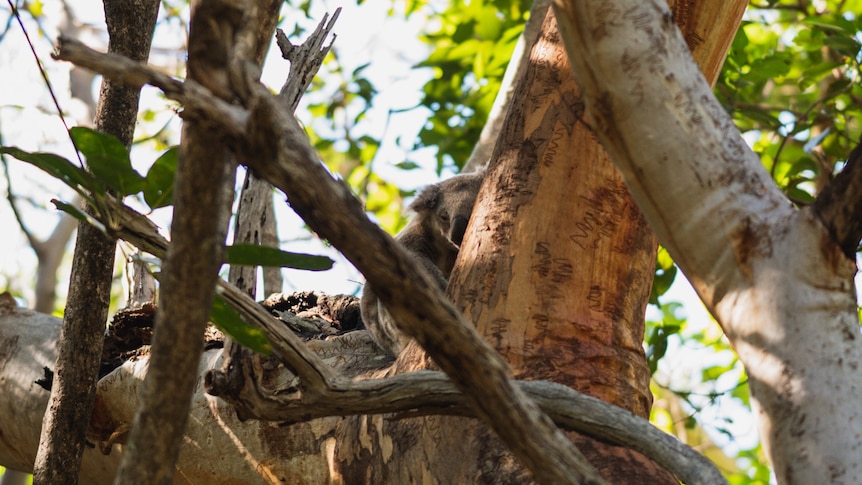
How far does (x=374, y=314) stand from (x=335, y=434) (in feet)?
3.62

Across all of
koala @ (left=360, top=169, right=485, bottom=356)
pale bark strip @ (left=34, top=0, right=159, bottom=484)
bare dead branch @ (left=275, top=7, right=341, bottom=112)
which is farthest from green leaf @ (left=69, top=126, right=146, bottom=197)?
koala @ (left=360, top=169, right=485, bottom=356)

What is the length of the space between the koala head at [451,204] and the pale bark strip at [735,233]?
2.39 m

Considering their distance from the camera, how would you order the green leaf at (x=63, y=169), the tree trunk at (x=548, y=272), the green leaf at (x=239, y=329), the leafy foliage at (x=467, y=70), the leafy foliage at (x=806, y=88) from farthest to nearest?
the leafy foliage at (x=467, y=70) < the leafy foliage at (x=806, y=88) < the tree trunk at (x=548, y=272) < the green leaf at (x=239, y=329) < the green leaf at (x=63, y=169)

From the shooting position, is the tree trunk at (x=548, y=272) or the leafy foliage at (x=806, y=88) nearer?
the tree trunk at (x=548, y=272)

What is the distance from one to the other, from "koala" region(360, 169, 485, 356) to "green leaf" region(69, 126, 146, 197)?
213 centimetres

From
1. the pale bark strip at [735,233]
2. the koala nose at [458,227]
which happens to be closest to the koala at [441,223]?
the koala nose at [458,227]

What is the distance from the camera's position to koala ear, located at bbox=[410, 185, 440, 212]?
14.0ft

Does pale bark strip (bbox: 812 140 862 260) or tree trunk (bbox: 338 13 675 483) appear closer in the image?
pale bark strip (bbox: 812 140 862 260)

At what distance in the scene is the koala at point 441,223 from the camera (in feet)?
12.8

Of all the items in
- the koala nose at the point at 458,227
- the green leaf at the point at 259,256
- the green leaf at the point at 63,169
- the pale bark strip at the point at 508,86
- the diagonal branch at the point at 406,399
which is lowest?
the diagonal branch at the point at 406,399

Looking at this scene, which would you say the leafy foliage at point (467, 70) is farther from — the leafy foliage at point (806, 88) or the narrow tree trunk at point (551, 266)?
the narrow tree trunk at point (551, 266)

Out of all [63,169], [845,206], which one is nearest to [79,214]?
[63,169]

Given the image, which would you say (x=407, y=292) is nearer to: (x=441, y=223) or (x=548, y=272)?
(x=548, y=272)

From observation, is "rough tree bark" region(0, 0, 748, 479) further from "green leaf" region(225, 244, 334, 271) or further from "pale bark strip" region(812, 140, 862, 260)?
"pale bark strip" region(812, 140, 862, 260)
